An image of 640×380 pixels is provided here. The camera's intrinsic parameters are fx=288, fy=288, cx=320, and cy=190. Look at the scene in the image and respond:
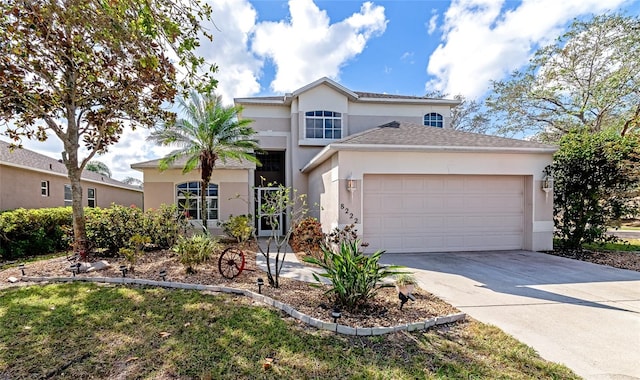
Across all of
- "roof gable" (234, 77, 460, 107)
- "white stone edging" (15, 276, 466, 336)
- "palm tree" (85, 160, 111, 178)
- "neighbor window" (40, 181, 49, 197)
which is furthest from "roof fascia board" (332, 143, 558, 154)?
"palm tree" (85, 160, 111, 178)

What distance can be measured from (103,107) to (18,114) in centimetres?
197

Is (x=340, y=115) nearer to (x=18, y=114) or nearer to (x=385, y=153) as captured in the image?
(x=385, y=153)

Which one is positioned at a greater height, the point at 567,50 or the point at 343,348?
the point at 567,50

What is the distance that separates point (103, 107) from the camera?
27.7 feet

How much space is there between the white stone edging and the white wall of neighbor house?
14.0 feet

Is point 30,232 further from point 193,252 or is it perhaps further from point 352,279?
point 352,279

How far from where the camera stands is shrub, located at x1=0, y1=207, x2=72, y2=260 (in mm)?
9525

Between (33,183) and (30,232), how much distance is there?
6.83m

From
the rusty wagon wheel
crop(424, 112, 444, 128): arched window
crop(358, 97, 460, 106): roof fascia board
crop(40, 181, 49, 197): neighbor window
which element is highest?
crop(358, 97, 460, 106): roof fascia board

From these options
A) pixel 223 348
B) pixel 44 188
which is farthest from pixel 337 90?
pixel 44 188

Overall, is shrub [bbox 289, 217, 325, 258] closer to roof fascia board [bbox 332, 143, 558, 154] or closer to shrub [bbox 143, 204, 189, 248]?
roof fascia board [bbox 332, 143, 558, 154]

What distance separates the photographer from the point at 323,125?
15352 mm

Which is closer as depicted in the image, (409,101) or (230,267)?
(230,267)

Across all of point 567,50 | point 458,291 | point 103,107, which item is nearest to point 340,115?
point 103,107
